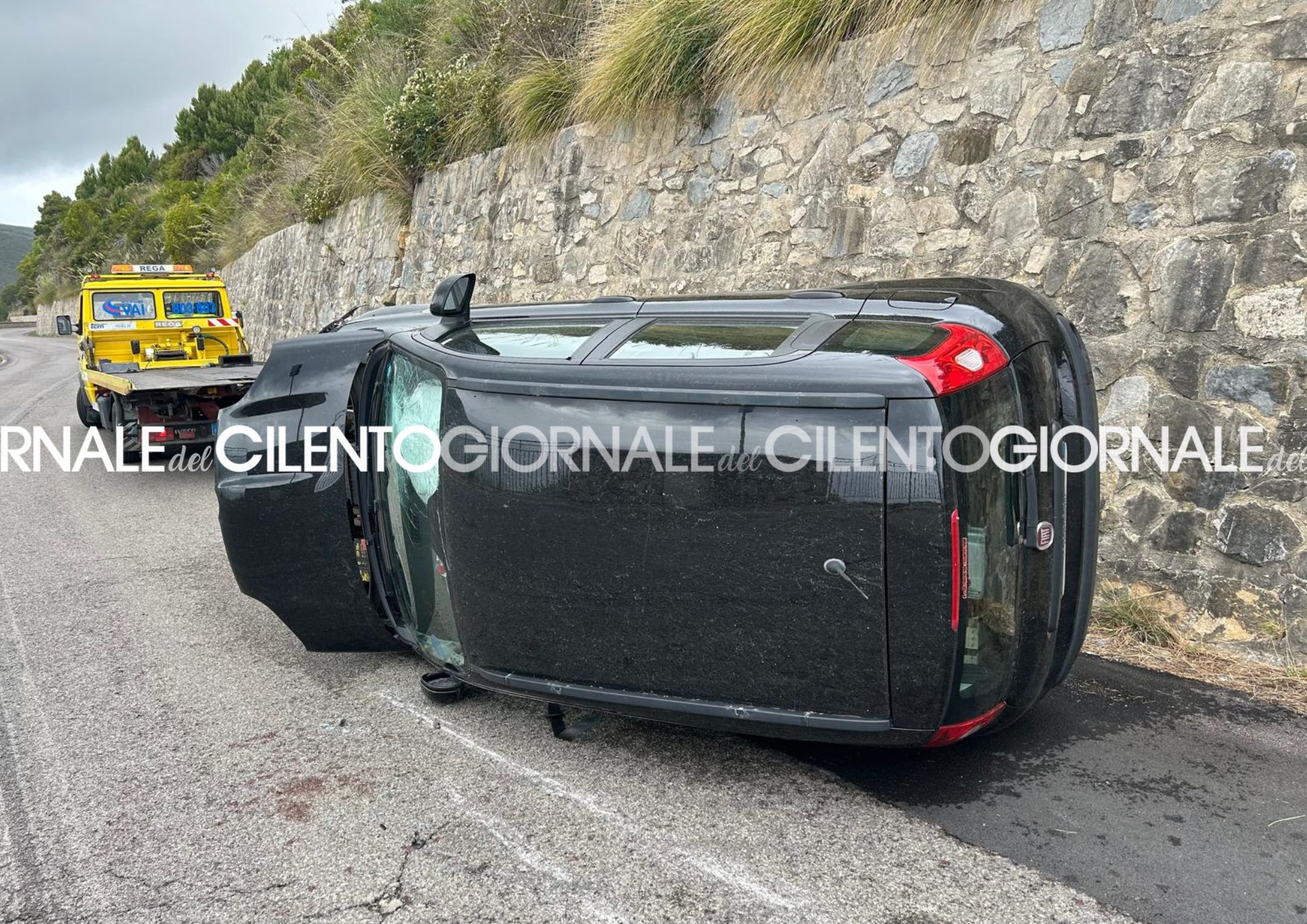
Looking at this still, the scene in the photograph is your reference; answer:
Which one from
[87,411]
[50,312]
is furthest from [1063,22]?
[50,312]

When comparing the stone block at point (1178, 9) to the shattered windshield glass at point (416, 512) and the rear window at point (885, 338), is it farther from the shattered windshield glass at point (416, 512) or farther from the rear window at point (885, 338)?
the shattered windshield glass at point (416, 512)

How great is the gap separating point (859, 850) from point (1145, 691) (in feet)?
6.22

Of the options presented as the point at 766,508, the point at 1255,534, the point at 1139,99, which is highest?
the point at 1139,99

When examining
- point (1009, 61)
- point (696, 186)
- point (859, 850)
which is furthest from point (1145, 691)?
point (696, 186)

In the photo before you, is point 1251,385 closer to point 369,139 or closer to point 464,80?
point 464,80

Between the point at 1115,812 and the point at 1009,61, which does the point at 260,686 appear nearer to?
the point at 1115,812

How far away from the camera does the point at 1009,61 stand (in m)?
5.81

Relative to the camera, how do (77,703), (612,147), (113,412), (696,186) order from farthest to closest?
1. (113,412)
2. (612,147)
3. (696,186)
4. (77,703)

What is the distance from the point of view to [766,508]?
9.53 feet

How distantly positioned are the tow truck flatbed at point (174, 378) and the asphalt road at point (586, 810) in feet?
18.4

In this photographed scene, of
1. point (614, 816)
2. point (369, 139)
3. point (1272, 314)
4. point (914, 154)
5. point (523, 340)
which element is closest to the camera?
point (614, 816)

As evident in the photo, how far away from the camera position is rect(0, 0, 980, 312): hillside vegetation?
772cm

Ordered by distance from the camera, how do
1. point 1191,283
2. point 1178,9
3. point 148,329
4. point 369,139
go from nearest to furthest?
point 1191,283 → point 1178,9 → point 148,329 → point 369,139

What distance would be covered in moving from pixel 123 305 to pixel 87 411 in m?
1.59
